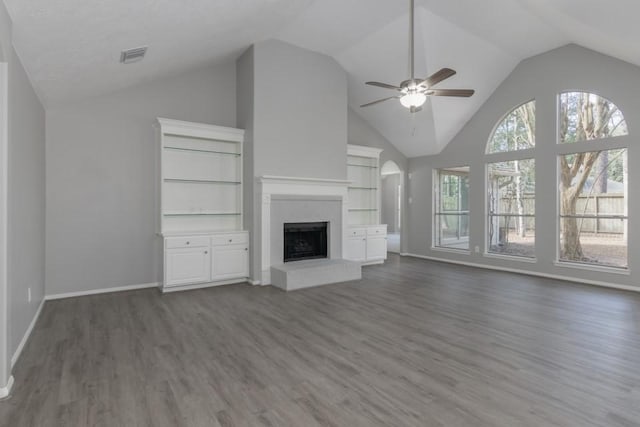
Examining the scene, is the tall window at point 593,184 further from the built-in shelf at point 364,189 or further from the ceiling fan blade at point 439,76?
the ceiling fan blade at point 439,76

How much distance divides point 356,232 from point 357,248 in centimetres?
32

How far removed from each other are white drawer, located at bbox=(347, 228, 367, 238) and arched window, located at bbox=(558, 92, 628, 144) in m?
3.69

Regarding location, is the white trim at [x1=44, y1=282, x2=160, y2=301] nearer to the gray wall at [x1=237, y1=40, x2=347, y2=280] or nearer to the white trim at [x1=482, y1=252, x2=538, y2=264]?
the gray wall at [x1=237, y1=40, x2=347, y2=280]

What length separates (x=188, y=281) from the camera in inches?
194

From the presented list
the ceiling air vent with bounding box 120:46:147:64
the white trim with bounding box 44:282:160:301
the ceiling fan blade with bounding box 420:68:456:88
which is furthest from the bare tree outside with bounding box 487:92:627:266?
the white trim with bounding box 44:282:160:301

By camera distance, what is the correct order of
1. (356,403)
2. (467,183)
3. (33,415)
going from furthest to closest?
(467,183) → (356,403) → (33,415)

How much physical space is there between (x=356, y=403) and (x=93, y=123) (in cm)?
491

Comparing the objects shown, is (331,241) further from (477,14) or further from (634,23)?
(634,23)

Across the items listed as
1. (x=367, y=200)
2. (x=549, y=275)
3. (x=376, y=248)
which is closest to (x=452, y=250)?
(x=376, y=248)

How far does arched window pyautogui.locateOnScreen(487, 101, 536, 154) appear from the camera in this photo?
6.21 metres

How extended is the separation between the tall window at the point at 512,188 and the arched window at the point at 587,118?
49cm

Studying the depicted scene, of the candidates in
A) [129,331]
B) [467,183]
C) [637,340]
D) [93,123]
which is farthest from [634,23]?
[93,123]

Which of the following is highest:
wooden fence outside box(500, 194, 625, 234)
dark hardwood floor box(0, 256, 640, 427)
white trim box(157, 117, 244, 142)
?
white trim box(157, 117, 244, 142)

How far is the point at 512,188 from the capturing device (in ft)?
21.7
